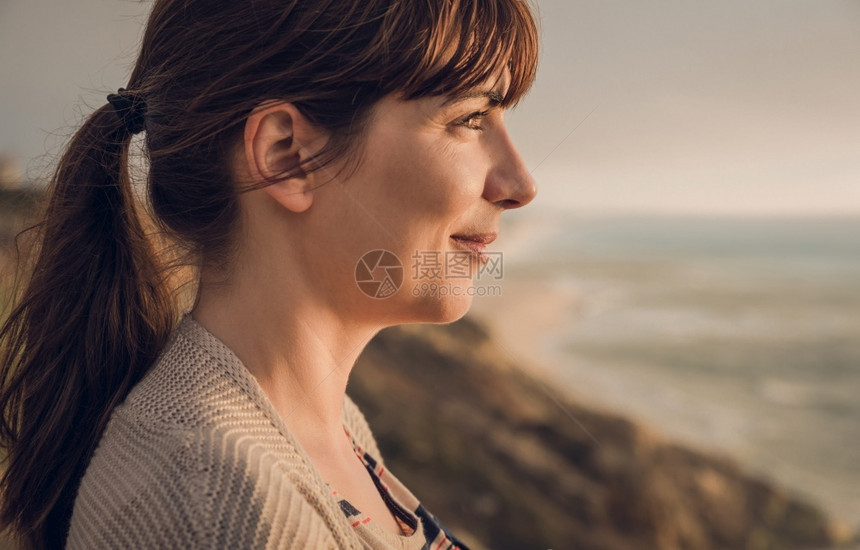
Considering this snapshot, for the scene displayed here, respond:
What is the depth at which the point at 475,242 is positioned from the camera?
4.24 feet

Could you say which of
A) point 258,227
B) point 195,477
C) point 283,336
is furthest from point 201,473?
point 258,227

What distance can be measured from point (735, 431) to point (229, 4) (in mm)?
11436

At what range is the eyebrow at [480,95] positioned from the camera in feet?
3.83

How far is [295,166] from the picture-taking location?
1141 millimetres

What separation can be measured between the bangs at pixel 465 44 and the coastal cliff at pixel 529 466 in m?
3.38

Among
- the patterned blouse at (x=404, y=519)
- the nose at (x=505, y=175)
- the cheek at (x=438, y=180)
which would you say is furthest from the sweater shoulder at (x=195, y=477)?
the nose at (x=505, y=175)

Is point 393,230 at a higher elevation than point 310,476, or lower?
higher

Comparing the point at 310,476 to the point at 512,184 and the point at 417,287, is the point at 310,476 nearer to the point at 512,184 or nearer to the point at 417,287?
the point at 417,287

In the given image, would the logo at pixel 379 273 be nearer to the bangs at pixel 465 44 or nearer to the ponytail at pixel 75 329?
the bangs at pixel 465 44

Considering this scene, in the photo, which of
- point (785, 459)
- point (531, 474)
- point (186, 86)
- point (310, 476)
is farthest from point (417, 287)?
point (785, 459)

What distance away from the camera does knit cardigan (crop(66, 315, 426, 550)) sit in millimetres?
851

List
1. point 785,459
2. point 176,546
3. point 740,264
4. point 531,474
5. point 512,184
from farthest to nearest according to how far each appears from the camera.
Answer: point 740,264 → point 785,459 → point 531,474 → point 512,184 → point 176,546

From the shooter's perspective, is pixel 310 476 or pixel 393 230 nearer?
pixel 310 476

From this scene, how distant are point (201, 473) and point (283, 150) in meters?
0.53
